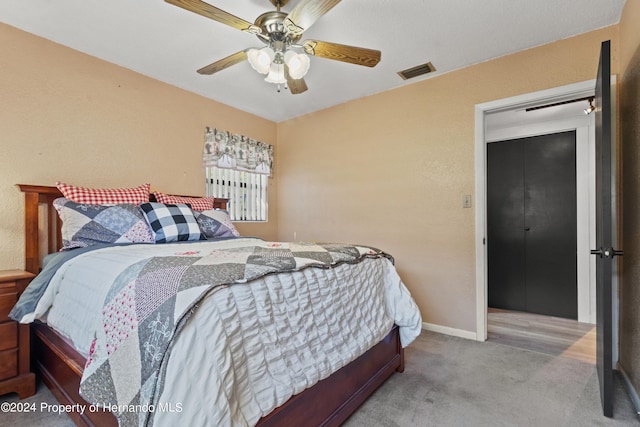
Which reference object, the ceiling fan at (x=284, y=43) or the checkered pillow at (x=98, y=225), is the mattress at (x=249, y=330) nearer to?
the checkered pillow at (x=98, y=225)

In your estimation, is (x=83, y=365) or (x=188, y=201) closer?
(x=83, y=365)

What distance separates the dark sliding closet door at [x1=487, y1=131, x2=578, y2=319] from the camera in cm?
329

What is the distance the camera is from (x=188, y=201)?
286 cm

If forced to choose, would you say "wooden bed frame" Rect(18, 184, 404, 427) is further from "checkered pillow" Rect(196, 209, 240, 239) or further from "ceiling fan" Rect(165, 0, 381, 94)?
"ceiling fan" Rect(165, 0, 381, 94)

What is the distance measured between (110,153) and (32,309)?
1.42 m

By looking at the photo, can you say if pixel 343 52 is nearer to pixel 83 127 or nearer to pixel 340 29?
pixel 340 29

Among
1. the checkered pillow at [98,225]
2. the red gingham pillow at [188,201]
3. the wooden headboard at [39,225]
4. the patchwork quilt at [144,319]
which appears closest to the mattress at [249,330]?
the patchwork quilt at [144,319]

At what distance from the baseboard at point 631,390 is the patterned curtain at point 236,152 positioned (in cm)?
369

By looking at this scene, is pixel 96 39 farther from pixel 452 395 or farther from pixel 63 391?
pixel 452 395

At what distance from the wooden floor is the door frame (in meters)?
0.24

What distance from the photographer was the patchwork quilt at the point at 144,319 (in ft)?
2.96

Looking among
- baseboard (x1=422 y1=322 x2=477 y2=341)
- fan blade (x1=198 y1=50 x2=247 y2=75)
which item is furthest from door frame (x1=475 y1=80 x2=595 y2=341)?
fan blade (x1=198 y1=50 x2=247 y2=75)

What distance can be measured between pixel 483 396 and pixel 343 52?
2221 millimetres

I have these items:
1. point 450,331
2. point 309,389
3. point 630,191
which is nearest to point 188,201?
point 309,389
